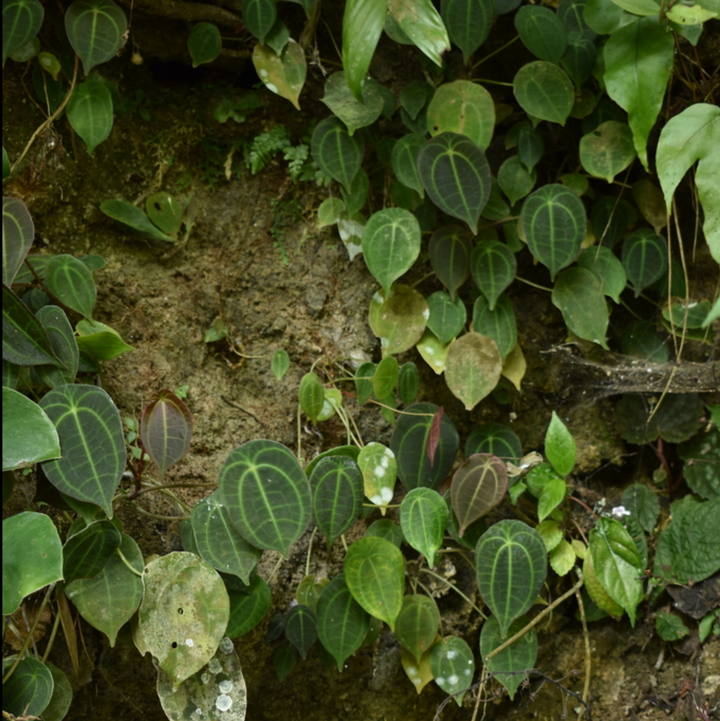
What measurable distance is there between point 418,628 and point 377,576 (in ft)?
0.72

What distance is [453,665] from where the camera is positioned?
150 cm

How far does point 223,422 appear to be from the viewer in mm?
1599

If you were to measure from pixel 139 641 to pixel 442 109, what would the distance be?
1.24 m

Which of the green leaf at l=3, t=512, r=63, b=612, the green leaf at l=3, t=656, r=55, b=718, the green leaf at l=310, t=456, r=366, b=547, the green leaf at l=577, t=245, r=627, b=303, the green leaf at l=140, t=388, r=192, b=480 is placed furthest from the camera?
the green leaf at l=577, t=245, r=627, b=303

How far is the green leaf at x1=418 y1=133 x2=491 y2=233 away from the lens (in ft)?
4.92

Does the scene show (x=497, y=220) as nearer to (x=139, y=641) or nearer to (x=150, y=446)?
(x=150, y=446)

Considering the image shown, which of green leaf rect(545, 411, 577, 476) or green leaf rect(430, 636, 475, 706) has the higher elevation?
green leaf rect(545, 411, 577, 476)

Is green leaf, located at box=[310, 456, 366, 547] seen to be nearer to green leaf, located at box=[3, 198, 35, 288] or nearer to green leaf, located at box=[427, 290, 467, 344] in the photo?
green leaf, located at box=[427, 290, 467, 344]

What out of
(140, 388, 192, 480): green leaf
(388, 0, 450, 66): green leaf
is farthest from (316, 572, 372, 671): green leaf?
(388, 0, 450, 66): green leaf

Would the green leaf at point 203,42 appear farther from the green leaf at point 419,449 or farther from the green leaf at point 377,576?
the green leaf at point 377,576

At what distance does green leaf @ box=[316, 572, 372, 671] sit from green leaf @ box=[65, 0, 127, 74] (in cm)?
113

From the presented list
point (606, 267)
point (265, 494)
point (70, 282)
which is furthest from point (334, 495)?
point (606, 267)

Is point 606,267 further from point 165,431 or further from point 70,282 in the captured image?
point 70,282

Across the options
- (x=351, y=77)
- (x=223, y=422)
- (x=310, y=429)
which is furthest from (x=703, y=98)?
(x=223, y=422)
